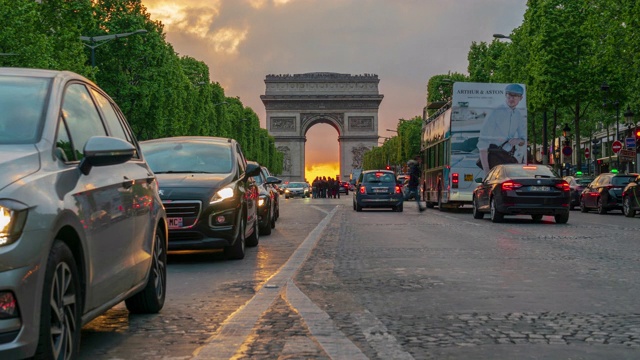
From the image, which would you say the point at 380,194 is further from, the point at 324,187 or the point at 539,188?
the point at 324,187

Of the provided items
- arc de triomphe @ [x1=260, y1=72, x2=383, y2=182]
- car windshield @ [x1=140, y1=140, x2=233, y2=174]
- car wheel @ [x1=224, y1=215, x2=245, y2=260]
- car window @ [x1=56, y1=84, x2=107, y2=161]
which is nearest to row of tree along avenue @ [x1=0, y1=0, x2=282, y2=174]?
car windshield @ [x1=140, y1=140, x2=233, y2=174]

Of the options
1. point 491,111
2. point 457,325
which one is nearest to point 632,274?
point 457,325

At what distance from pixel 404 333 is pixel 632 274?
4.89 meters

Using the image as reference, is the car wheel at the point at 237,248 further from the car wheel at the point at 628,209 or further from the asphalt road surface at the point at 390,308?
the car wheel at the point at 628,209

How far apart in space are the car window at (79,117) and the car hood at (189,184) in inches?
237

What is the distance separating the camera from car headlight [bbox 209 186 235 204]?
12.5m

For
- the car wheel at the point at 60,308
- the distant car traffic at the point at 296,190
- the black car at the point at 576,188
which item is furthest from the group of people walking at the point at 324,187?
the car wheel at the point at 60,308

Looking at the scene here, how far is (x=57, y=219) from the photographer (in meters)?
4.55

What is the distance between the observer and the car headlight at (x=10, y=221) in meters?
4.19

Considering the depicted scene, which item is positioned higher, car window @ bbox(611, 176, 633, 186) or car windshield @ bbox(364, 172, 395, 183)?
car windshield @ bbox(364, 172, 395, 183)

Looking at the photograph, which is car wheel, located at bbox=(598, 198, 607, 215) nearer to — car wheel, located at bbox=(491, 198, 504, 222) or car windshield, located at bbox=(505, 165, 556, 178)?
car windshield, located at bbox=(505, 165, 556, 178)

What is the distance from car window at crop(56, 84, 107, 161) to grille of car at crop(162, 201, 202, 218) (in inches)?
235

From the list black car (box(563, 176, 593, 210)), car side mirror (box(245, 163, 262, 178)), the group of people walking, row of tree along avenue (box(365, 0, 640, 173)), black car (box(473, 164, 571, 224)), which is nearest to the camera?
car side mirror (box(245, 163, 262, 178))

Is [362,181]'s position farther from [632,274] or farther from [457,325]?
[457,325]
